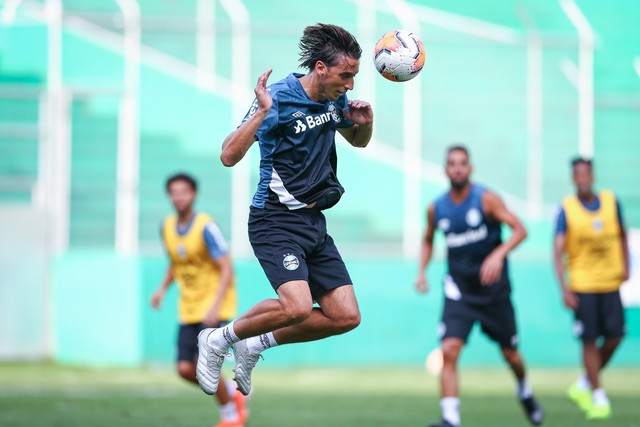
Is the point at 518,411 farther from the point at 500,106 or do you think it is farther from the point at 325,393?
the point at 500,106

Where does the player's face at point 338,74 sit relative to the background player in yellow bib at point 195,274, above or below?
above

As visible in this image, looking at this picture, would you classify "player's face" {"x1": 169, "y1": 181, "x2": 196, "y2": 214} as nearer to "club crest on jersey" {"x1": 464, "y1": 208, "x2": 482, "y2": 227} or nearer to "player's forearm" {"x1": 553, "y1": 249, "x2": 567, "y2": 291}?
"club crest on jersey" {"x1": 464, "y1": 208, "x2": 482, "y2": 227}

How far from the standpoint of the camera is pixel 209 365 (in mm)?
7785

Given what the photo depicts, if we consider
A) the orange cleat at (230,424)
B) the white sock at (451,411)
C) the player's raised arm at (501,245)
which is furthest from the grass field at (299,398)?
the player's raised arm at (501,245)

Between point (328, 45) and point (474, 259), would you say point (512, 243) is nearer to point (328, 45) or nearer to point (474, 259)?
point (474, 259)

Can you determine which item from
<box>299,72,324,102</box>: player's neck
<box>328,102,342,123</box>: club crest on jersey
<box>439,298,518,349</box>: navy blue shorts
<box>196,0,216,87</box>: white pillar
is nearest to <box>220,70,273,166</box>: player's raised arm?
<box>299,72,324,102</box>: player's neck

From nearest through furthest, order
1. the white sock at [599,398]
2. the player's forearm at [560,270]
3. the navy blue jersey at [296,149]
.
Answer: the navy blue jersey at [296,149] < the white sock at [599,398] < the player's forearm at [560,270]

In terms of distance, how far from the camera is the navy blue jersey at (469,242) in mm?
10641

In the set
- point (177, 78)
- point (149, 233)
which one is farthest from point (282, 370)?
point (177, 78)

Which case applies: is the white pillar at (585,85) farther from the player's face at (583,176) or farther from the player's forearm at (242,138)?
the player's forearm at (242,138)

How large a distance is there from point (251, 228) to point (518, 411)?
5.12m

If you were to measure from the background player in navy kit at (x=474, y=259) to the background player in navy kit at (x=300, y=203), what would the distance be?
9.45 feet

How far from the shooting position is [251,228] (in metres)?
7.72

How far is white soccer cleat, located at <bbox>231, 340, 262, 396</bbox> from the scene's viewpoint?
7.65 m
